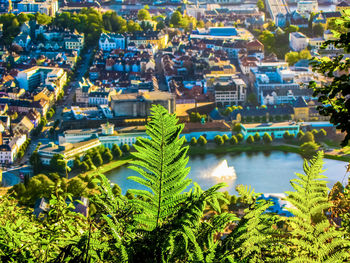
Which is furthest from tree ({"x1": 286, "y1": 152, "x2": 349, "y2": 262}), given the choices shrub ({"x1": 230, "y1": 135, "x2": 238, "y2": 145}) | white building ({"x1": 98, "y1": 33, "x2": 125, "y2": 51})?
white building ({"x1": 98, "y1": 33, "x2": 125, "y2": 51})

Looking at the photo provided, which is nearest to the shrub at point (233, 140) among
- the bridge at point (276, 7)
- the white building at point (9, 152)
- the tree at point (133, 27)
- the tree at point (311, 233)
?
the white building at point (9, 152)

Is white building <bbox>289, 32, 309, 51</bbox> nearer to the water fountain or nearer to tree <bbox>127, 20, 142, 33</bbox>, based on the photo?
tree <bbox>127, 20, 142, 33</bbox>

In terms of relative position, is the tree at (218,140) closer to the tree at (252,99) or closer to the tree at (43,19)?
the tree at (252,99)

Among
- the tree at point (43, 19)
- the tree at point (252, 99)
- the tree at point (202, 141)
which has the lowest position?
the tree at point (202, 141)

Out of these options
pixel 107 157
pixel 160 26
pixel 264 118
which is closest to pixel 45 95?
pixel 107 157

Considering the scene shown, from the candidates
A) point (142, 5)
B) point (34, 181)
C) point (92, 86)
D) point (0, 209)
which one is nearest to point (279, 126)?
point (92, 86)
